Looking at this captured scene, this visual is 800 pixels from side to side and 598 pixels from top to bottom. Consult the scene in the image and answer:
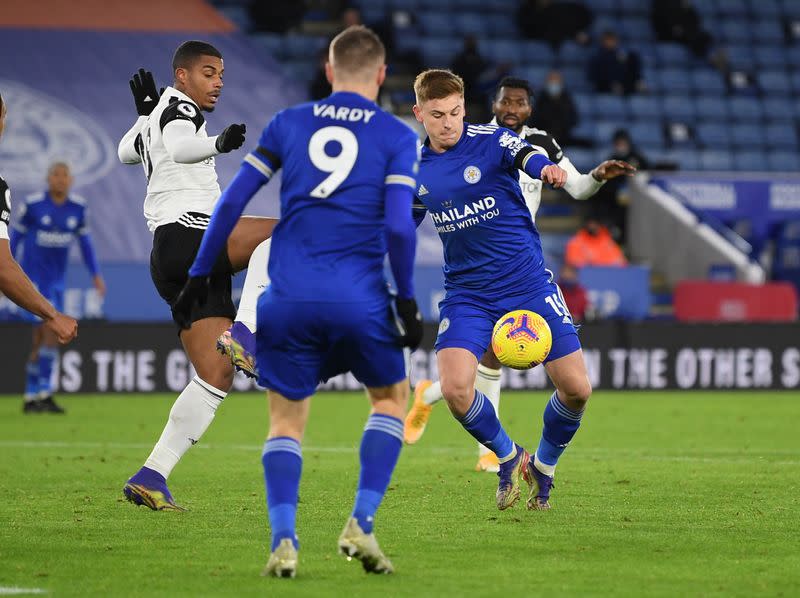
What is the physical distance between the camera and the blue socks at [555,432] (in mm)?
7809

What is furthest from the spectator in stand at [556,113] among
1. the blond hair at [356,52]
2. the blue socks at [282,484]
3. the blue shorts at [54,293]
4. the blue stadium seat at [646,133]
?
the blue socks at [282,484]

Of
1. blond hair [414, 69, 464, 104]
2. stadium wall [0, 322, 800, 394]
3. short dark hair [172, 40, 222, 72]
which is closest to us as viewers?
blond hair [414, 69, 464, 104]

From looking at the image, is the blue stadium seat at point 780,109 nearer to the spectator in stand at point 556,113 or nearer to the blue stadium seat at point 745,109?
the blue stadium seat at point 745,109

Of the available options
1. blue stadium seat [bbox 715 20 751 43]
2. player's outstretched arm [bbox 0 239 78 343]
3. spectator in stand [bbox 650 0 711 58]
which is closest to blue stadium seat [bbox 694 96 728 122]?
spectator in stand [bbox 650 0 711 58]

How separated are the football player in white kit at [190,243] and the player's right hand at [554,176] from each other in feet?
4.70

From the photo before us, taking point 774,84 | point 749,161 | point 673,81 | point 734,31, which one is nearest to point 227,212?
point 749,161

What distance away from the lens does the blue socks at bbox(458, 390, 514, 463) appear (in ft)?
25.0

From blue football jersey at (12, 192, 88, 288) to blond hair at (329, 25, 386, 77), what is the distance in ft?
33.2

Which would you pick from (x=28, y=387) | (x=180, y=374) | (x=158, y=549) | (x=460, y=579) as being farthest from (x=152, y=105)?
(x=180, y=374)

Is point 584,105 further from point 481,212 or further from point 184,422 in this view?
point 184,422

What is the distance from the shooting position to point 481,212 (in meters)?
7.70

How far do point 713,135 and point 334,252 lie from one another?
2034 cm

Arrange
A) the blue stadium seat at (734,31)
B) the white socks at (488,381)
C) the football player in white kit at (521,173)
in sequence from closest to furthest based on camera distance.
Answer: the football player in white kit at (521,173) → the white socks at (488,381) → the blue stadium seat at (734,31)

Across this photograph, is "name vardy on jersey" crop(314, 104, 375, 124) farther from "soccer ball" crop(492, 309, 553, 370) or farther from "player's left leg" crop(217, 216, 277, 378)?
"soccer ball" crop(492, 309, 553, 370)
